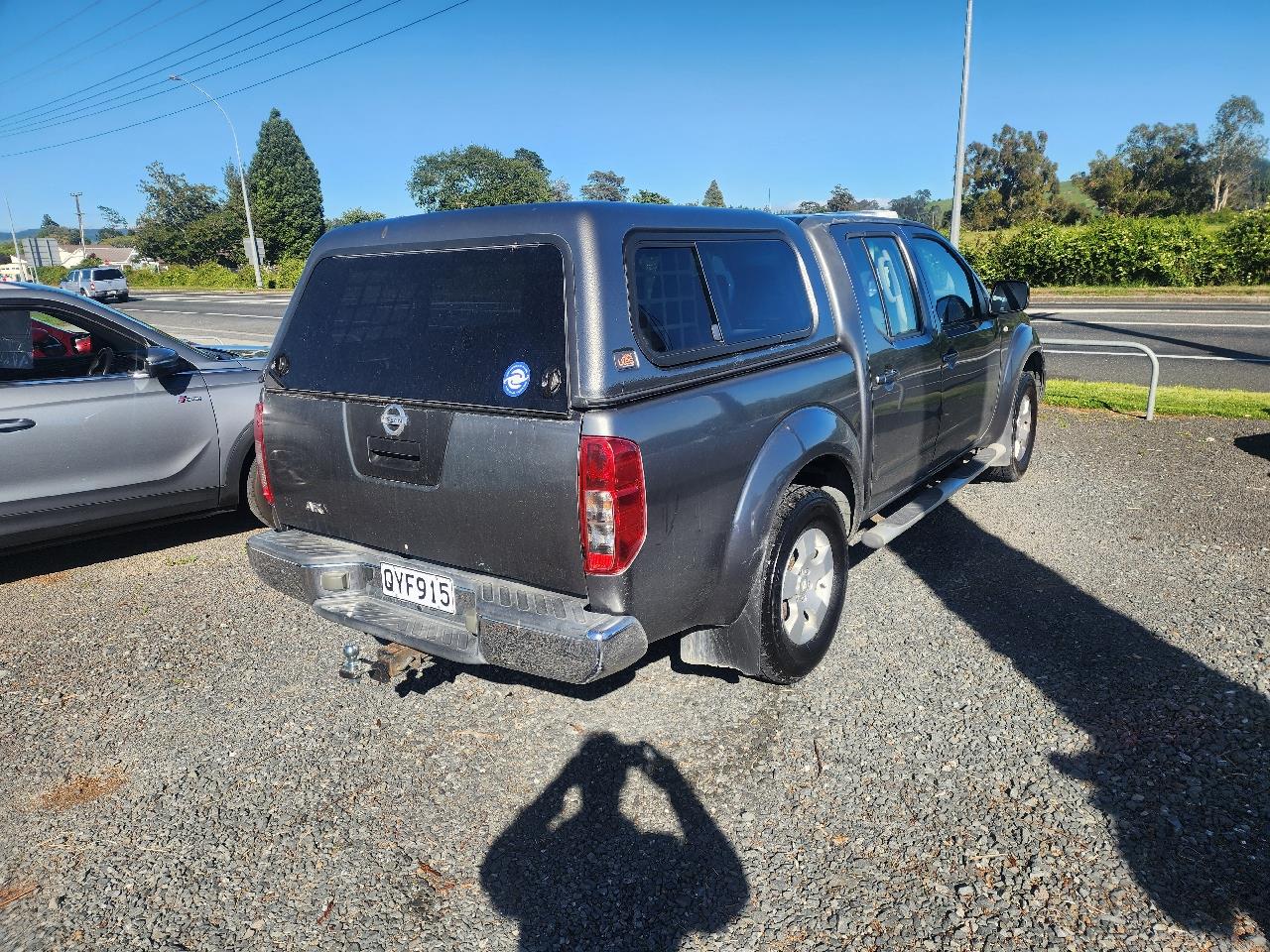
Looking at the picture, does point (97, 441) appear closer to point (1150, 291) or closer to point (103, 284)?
point (1150, 291)

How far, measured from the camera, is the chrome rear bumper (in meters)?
2.76

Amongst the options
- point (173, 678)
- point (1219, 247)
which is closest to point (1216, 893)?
point (173, 678)

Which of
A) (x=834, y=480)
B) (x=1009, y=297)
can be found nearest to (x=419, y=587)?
(x=834, y=480)

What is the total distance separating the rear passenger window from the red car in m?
4.18

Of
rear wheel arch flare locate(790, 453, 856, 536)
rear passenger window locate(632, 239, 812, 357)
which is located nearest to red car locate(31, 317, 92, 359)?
rear passenger window locate(632, 239, 812, 357)

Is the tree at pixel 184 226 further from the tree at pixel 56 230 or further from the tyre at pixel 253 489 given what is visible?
the tree at pixel 56 230

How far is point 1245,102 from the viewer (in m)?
75.6

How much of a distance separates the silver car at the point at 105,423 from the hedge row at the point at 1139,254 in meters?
26.0

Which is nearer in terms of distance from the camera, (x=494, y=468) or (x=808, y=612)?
(x=494, y=468)

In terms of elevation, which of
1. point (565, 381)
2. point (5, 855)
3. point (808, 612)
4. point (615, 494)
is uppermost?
point (565, 381)

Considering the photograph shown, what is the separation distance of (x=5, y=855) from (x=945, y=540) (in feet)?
15.8

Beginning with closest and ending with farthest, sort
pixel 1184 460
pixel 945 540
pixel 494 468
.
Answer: pixel 494 468, pixel 945 540, pixel 1184 460

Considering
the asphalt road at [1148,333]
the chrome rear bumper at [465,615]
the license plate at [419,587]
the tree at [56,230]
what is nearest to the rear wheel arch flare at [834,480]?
the chrome rear bumper at [465,615]

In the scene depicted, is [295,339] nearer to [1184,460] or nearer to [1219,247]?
[1184,460]
